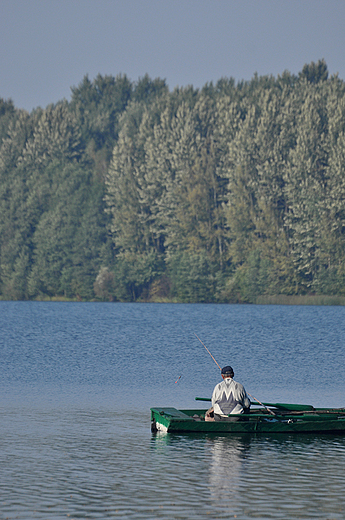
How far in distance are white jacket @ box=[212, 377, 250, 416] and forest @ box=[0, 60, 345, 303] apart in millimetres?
68381

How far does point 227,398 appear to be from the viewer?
62.1ft

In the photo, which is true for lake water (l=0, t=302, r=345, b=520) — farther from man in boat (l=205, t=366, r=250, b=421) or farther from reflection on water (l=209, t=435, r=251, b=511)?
man in boat (l=205, t=366, r=250, b=421)

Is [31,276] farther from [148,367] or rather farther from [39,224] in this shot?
[148,367]

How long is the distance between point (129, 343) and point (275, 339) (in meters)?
9.35

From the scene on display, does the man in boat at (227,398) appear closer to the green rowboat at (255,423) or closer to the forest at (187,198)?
the green rowboat at (255,423)

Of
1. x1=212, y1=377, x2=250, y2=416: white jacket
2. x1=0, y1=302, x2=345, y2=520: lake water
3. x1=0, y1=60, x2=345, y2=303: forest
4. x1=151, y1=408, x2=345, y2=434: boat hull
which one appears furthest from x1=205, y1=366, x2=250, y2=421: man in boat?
x1=0, y1=60, x2=345, y2=303: forest

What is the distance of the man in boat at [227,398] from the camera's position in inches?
742

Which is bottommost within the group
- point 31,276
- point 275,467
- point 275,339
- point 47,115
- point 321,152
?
point 275,467

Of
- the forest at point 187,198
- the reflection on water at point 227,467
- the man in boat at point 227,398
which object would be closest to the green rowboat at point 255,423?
the man in boat at point 227,398

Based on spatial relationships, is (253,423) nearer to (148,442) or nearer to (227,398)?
(227,398)

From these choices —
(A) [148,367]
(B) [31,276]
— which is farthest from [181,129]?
(A) [148,367]

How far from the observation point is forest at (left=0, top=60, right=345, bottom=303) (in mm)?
A: 88500

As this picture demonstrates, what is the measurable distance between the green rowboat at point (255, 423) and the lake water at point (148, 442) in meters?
0.23

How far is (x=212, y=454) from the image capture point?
54.0 ft
